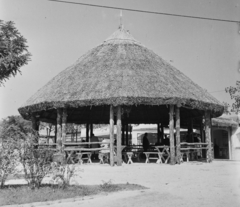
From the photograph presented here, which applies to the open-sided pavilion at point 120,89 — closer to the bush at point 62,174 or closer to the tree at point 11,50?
the tree at point 11,50

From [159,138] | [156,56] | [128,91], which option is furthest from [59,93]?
[159,138]

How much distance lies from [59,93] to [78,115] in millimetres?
7716

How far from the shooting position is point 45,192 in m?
7.39

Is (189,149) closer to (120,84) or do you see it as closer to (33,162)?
(120,84)

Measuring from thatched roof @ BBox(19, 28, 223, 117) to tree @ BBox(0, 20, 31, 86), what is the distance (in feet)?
7.26

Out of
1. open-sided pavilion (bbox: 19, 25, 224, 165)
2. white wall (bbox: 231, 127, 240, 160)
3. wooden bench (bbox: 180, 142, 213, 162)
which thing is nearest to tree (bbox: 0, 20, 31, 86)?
open-sided pavilion (bbox: 19, 25, 224, 165)

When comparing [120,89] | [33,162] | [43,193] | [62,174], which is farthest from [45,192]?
[120,89]

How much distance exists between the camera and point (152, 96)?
1520 cm

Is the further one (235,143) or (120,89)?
(235,143)

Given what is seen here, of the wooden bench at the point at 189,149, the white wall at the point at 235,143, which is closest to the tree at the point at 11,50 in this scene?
the wooden bench at the point at 189,149

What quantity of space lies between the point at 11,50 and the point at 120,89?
738cm

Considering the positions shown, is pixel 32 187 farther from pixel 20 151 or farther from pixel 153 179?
pixel 153 179

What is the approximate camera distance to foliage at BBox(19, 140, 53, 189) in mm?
7808

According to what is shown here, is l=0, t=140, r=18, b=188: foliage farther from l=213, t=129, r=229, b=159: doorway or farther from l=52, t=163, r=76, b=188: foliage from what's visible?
l=213, t=129, r=229, b=159: doorway
